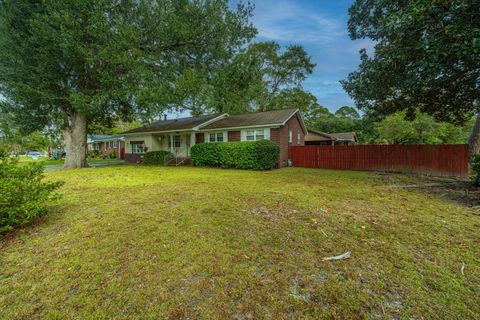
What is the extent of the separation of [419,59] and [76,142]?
19.0 metres

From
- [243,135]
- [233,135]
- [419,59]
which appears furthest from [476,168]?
[233,135]

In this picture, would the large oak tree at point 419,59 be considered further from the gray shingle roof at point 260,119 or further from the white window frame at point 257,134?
the white window frame at point 257,134

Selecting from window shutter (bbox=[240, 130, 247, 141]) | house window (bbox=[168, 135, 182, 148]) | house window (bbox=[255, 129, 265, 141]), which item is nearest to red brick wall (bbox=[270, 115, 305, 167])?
house window (bbox=[255, 129, 265, 141])

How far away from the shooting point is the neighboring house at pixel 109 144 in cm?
2817

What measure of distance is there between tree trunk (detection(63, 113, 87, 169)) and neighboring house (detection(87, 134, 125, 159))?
11.9m

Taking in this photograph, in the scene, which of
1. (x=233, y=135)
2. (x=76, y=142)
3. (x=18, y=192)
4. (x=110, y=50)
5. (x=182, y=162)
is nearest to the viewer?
(x=18, y=192)

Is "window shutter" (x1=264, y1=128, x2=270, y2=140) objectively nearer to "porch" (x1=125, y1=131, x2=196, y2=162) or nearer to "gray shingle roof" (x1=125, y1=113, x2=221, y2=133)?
"gray shingle roof" (x1=125, y1=113, x2=221, y2=133)

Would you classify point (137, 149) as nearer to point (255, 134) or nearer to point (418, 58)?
point (255, 134)

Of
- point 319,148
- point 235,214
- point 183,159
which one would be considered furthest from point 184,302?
point 183,159

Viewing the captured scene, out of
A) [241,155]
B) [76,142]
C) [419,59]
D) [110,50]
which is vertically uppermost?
[110,50]

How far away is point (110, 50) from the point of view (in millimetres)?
10820

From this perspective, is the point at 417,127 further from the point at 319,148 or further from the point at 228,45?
the point at 228,45

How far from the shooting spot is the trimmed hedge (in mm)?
13180

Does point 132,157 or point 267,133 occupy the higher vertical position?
point 267,133
